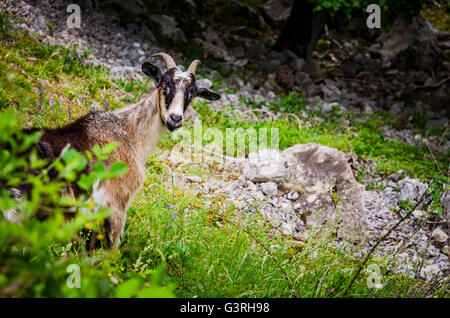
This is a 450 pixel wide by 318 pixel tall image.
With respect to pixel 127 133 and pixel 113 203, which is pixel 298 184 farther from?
pixel 113 203

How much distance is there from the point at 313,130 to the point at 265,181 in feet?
9.26

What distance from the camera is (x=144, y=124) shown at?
3.72 m

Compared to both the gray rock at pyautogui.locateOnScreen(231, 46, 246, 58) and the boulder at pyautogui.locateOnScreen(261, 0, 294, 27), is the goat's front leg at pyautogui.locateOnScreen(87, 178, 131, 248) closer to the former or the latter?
the gray rock at pyautogui.locateOnScreen(231, 46, 246, 58)

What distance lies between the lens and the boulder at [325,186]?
464 centimetres

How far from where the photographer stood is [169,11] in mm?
10953

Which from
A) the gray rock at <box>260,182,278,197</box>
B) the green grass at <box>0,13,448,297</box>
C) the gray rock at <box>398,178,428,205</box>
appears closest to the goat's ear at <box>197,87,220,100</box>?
the green grass at <box>0,13,448,297</box>

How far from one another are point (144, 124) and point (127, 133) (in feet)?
0.73

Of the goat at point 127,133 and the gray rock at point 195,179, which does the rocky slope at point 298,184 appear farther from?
the goat at point 127,133

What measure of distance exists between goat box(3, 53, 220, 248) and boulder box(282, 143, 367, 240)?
2059 millimetres

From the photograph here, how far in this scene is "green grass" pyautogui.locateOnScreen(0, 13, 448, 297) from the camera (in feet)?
8.71

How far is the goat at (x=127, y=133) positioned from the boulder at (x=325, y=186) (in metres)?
2.06

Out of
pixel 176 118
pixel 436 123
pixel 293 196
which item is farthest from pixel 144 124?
pixel 436 123
